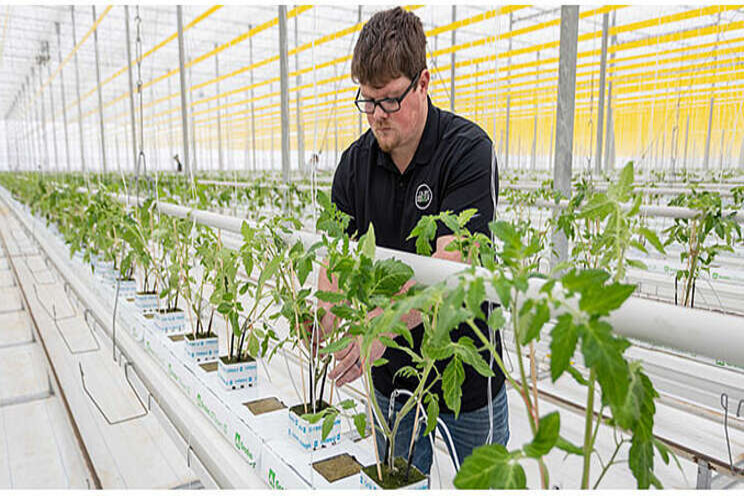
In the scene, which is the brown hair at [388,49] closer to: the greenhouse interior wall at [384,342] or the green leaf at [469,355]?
the greenhouse interior wall at [384,342]

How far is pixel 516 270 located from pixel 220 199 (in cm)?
760

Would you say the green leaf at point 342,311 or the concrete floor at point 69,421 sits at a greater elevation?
the green leaf at point 342,311

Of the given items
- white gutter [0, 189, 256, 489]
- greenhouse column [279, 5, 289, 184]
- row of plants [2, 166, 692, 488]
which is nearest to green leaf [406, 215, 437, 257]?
row of plants [2, 166, 692, 488]

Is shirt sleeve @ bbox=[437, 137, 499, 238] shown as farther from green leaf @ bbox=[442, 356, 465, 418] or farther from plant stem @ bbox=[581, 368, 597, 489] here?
plant stem @ bbox=[581, 368, 597, 489]

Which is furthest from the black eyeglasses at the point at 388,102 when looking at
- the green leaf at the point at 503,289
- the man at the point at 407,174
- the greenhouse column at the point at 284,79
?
the greenhouse column at the point at 284,79

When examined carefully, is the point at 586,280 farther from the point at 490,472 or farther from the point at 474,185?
the point at 474,185

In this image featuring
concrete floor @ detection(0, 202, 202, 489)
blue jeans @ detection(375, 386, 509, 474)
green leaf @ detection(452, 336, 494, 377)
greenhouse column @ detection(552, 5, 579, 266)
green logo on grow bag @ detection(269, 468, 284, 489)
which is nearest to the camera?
green leaf @ detection(452, 336, 494, 377)

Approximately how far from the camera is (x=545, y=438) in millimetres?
548

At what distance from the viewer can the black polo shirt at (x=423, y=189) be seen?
1.25 m

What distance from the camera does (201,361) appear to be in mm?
2205

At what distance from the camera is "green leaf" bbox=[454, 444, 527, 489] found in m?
0.53

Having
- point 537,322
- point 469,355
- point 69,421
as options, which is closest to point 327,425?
point 469,355

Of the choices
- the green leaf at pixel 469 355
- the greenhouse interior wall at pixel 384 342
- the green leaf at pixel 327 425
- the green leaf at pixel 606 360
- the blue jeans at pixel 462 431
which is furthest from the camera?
the blue jeans at pixel 462 431

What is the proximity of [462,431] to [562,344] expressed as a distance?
1.07m
